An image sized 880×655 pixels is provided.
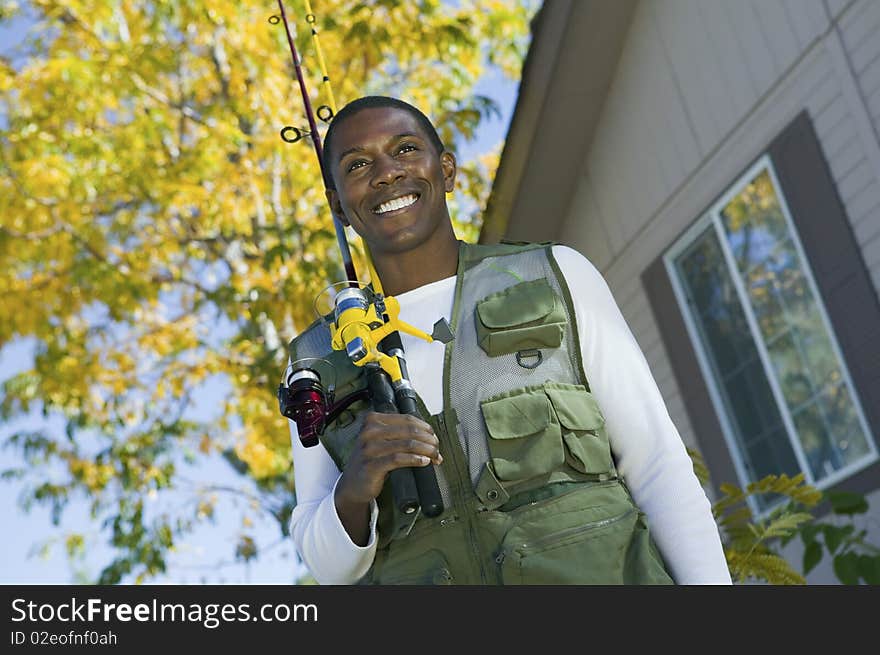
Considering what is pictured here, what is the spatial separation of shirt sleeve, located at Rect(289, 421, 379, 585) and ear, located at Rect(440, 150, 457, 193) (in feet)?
2.24

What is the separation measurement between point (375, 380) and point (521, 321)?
0.31m

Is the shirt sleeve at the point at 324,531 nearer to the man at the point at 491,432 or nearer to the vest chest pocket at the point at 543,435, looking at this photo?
the man at the point at 491,432

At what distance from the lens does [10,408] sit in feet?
47.1

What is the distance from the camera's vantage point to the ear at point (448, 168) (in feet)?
9.83

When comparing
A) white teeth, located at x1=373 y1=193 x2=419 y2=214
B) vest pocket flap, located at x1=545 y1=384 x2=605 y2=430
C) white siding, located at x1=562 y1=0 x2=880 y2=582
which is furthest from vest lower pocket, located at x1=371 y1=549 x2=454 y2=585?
white siding, located at x1=562 y1=0 x2=880 y2=582

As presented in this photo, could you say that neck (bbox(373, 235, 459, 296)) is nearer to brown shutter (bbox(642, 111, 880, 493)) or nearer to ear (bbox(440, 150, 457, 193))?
ear (bbox(440, 150, 457, 193))

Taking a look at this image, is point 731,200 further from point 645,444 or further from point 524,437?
point 524,437

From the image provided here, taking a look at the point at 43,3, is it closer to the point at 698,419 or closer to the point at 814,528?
the point at 698,419

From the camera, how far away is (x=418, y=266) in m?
2.88

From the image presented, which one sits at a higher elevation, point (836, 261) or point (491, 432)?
point (836, 261)

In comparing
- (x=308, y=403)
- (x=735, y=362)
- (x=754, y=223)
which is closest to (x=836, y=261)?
(x=754, y=223)

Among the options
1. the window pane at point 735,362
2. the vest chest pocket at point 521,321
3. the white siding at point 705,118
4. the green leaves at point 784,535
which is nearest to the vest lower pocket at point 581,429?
the vest chest pocket at point 521,321

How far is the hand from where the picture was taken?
231 centimetres
